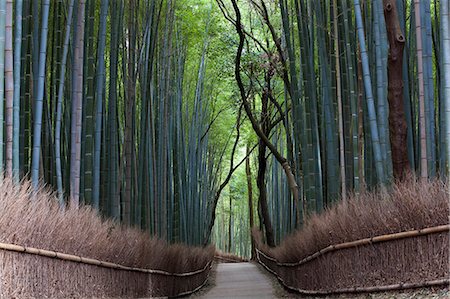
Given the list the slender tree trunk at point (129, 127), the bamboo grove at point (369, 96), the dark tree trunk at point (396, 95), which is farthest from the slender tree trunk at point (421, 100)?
the slender tree trunk at point (129, 127)

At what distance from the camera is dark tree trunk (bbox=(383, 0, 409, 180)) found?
430 centimetres

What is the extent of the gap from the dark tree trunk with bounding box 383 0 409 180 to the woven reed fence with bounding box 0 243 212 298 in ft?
6.88

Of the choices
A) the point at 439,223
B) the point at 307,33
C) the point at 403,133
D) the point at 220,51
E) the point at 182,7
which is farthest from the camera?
the point at 220,51

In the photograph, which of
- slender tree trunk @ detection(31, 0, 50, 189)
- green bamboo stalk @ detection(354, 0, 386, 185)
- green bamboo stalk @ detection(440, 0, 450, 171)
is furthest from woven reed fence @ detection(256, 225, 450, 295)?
slender tree trunk @ detection(31, 0, 50, 189)

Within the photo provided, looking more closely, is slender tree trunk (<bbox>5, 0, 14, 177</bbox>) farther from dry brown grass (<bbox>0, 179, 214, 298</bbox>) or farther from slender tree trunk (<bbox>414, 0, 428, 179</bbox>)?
slender tree trunk (<bbox>414, 0, 428, 179</bbox>)

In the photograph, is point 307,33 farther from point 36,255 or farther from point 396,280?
point 36,255

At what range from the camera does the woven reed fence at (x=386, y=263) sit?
10.7 ft

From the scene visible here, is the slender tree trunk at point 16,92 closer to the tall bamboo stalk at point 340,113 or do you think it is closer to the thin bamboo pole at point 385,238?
the thin bamboo pole at point 385,238

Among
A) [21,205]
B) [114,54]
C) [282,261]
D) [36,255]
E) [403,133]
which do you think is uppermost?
[114,54]

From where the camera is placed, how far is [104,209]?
5.82m

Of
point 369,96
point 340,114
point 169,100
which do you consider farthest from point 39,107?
point 169,100

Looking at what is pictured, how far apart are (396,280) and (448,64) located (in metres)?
1.32

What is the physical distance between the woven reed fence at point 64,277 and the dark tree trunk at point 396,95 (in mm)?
2097

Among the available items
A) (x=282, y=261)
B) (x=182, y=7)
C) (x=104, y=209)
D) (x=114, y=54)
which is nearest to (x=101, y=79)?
(x=114, y=54)
